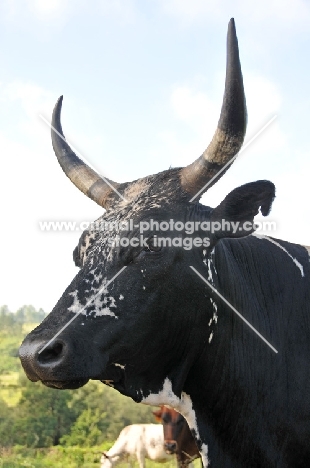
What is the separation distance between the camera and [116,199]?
4.98m

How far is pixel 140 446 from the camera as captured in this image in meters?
20.9

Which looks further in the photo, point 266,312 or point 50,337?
point 266,312

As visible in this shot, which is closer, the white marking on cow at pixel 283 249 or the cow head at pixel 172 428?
the white marking on cow at pixel 283 249

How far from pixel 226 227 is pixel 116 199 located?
101 cm

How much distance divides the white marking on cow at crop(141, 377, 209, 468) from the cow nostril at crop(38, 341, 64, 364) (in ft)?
2.93

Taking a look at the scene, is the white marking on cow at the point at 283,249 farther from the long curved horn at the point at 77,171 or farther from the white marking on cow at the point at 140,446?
the white marking on cow at the point at 140,446

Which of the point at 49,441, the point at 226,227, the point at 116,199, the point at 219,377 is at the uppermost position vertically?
the point at 116,199

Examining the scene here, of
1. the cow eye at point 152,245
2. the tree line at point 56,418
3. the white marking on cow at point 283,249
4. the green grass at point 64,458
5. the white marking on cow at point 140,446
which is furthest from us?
the tree line at point 56,418

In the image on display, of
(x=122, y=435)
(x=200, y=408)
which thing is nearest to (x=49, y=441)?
(x=122, y=435)

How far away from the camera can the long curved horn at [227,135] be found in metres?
3.89

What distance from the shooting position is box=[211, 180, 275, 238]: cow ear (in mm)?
4441

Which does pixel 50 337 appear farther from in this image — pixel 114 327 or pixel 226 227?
pixel 226 227

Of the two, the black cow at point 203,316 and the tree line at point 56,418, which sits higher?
the black cow at point 203,316

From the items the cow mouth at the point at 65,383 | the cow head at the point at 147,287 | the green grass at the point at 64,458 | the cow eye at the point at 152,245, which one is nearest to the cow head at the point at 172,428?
the green grass at the point at 64,458
